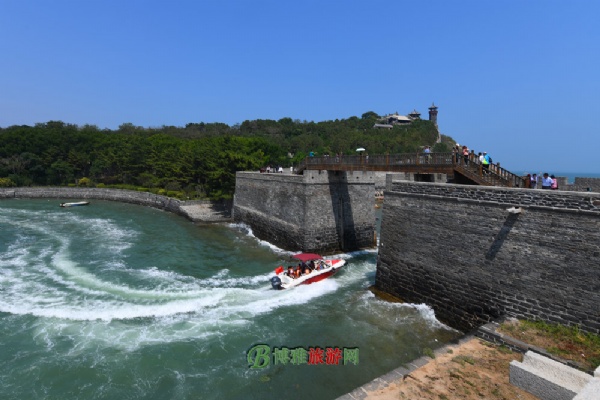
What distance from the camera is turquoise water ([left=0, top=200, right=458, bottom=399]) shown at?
927 centimetres

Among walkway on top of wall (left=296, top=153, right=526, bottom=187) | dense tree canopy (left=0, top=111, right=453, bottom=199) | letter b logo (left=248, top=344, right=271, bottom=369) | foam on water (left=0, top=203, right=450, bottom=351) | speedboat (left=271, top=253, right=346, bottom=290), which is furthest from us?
dense tree canopy (left=0, top=111, right=453, bottom=199)

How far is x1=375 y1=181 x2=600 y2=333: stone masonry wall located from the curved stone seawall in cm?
2182

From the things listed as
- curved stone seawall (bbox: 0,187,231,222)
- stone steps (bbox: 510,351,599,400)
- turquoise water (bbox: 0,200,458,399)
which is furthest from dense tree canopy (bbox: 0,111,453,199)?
stone steps (bbox: 510,351,599,400)

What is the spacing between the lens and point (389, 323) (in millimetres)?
12258

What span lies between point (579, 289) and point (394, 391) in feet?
19.0

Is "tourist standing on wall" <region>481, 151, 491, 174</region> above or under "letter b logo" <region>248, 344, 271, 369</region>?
above

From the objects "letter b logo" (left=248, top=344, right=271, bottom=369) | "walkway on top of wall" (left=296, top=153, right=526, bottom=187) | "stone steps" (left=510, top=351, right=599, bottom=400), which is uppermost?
"walkway on top of wall" (left=296, top=153, right=526, bottom=187)

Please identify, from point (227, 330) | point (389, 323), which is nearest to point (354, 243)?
point (389, 323)

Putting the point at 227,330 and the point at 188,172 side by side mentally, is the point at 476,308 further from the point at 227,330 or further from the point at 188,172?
the point at 188,172

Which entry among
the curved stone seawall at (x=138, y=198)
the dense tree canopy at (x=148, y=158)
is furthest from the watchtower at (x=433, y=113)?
the curved stone seawall at (x=138, y=198)

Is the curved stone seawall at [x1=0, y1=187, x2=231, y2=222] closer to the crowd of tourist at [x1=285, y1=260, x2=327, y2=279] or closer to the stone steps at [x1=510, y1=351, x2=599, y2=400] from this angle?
the crowd of tourist at [x1=285, y1=260, x2=327, y2=279]

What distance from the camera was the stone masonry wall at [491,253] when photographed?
9.25 metres

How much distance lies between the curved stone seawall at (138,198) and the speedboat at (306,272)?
17.3 m

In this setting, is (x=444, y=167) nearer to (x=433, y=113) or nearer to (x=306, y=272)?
(x=306, y=272)
